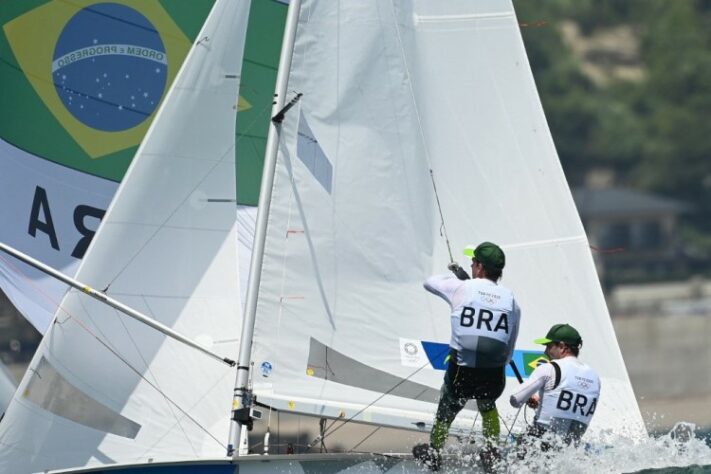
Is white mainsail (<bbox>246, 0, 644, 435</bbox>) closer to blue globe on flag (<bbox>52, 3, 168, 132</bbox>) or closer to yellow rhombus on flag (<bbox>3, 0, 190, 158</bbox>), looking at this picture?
yellow rhombus on flag (<bbox>3, 0, 190, 158</bbox>)

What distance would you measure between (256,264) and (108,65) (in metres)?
4.24

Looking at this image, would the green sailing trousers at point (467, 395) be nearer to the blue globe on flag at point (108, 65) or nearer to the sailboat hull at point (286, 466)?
the sailboat hull at point (286, 466)

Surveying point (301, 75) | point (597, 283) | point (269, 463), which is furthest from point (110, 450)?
point (597, 283)

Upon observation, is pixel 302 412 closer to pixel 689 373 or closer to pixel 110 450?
pixel 110 450

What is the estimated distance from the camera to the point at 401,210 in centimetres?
939

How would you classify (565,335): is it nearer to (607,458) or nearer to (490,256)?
(490,256)

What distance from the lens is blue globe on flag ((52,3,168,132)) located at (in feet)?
41.0

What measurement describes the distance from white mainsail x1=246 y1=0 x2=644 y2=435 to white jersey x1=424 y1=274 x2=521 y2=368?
0.80 metres

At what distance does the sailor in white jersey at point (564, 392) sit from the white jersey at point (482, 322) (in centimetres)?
27

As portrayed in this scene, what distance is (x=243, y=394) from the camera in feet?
28.7

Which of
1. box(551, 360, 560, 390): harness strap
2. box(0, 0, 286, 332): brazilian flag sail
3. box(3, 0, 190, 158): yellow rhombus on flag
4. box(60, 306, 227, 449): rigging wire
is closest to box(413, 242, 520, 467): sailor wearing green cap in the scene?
box(551, 360, 560, 390): harness strap

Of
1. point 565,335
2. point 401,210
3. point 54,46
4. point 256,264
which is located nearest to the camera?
point 565,335

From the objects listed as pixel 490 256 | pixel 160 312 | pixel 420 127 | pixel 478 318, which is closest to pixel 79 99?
pixel 160 312

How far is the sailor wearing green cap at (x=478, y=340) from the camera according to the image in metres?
8.37
